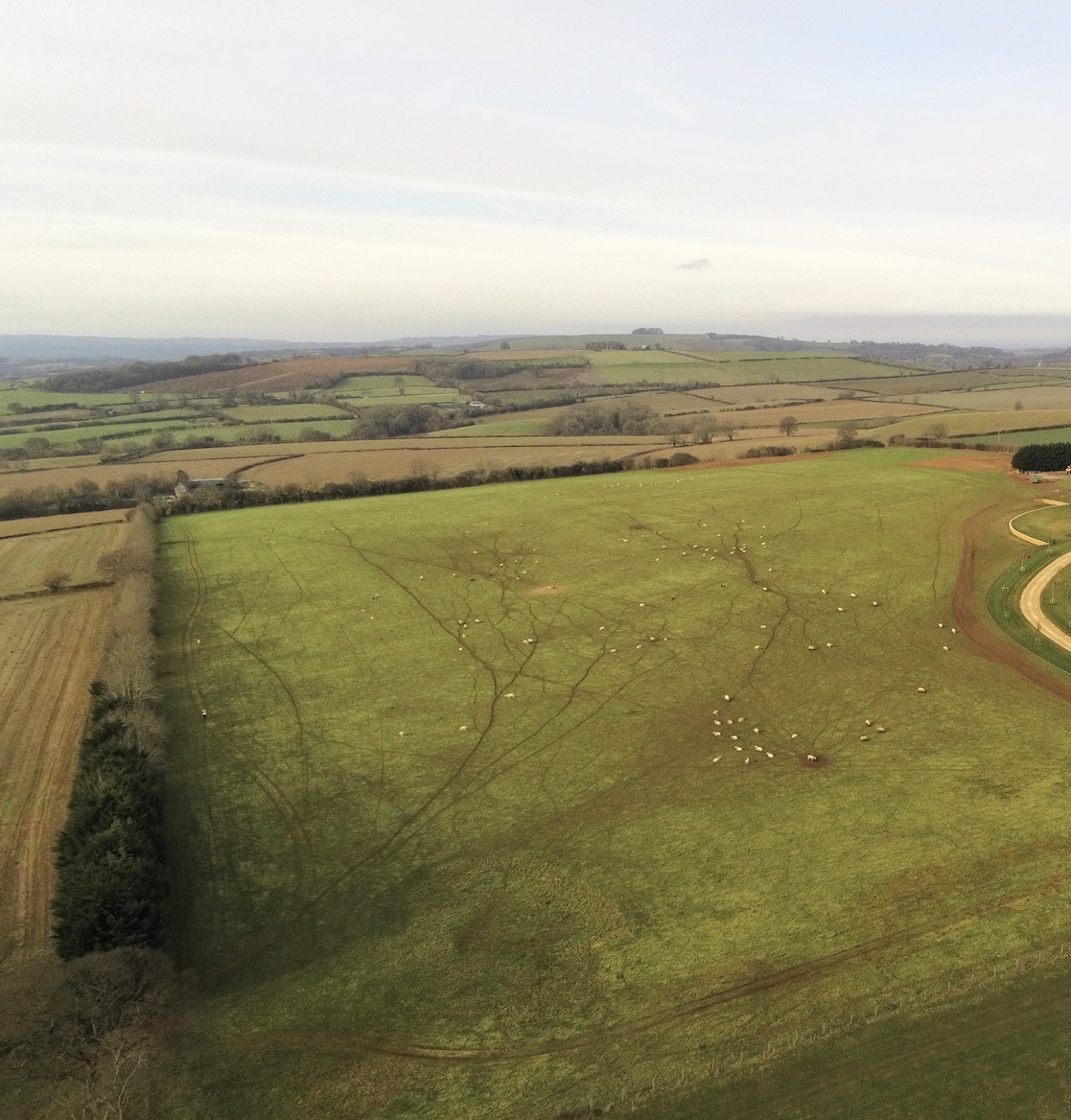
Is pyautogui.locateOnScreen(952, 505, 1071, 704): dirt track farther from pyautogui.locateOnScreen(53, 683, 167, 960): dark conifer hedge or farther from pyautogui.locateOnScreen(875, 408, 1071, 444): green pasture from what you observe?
pyautogui.locateOnScreen(875, 408, 1071, 444): green pasture

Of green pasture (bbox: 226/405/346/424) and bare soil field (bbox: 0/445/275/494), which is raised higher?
green pasture (bbox: 226/405/346/424)

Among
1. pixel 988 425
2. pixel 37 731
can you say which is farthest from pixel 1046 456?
pixel 37 731

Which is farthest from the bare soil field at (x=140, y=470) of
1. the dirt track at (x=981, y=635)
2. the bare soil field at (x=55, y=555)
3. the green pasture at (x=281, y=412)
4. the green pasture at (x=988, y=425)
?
the green pasture at (x=988, y=425)

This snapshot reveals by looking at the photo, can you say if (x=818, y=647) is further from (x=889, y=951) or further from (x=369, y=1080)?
(x=369, y=1080)

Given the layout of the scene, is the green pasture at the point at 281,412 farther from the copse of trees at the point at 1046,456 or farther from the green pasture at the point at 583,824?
the copse of trees at the point at 1046,456

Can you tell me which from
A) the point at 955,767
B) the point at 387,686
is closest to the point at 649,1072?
the point at 955,767

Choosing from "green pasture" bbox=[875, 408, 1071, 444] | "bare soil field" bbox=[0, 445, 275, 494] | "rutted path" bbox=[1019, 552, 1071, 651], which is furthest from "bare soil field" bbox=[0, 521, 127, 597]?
"green pasture" bbox=[875, 408, 1071, 444]

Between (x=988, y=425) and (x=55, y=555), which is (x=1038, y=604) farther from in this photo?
(x=55, y=555)
